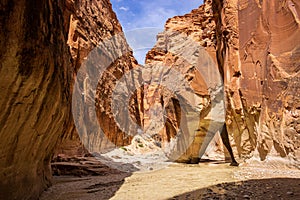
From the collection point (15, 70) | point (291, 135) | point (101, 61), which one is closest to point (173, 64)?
point (101, 61)

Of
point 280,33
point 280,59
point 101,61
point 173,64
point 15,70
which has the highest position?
point 101,61

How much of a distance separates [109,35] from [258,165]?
25.8m

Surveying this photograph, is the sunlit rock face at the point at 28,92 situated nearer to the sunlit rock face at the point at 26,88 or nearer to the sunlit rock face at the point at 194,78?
the sunlit rock face at the point at 26,88

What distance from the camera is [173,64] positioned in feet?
70.4

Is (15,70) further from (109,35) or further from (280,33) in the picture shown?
(109,35)

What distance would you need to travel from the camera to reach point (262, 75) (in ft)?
33.7

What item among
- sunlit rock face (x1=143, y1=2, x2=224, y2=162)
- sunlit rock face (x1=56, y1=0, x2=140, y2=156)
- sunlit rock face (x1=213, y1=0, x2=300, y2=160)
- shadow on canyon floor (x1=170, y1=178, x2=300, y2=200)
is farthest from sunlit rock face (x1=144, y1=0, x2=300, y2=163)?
sunlit rock face (x1=56, y1=0, x2=140, y2=156)

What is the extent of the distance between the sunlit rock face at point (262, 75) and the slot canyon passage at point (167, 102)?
0.05 m

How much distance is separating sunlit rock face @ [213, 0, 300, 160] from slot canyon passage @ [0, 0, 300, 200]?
2.2 inches

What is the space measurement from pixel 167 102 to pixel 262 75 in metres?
10.4

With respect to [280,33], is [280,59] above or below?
below

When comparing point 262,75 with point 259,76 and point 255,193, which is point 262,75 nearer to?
point 259,76

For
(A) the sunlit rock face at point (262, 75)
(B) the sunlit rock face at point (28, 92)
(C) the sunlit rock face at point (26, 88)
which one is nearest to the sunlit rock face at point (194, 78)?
(A) the sunlit rock face at point (262, 75)

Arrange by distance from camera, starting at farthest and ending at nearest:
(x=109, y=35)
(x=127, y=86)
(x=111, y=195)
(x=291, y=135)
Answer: (x=127, y=86), (x=109, y=35), (x=291, y=135), (x=111, y=195)
